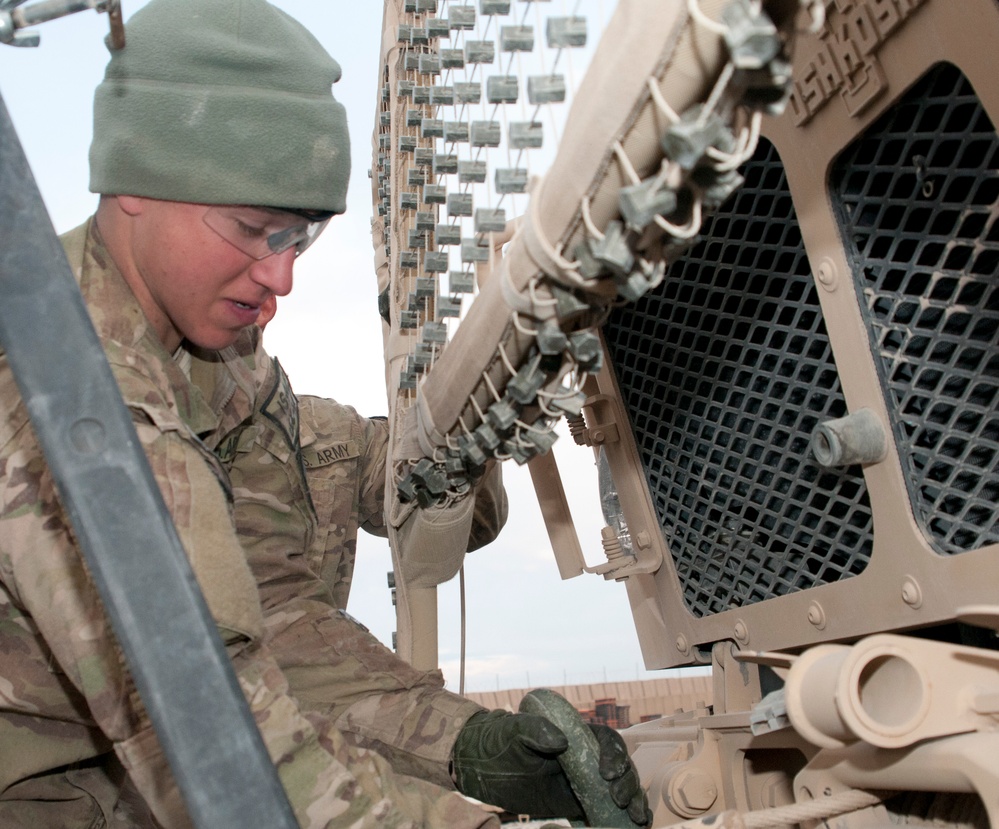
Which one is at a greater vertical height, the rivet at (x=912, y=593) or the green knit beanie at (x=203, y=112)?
the green knit beanie at (x=203, y=112)

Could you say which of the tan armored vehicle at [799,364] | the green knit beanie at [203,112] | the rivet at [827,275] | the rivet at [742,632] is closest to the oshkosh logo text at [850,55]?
the tan armored vehicle at [799,364]

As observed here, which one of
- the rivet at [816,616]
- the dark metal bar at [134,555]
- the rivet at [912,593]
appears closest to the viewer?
the dark metal bar at [134,555]

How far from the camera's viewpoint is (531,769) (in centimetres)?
215

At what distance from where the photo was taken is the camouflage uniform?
5.00 feet

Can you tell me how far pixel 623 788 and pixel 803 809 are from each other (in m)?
0.42

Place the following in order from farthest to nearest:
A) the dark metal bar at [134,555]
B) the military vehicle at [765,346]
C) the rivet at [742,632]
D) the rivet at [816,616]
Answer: the rivet at [742,632]
the rivet at [816,616]
the military vehicle at [765,346]
the dark metal bar at [134,555]

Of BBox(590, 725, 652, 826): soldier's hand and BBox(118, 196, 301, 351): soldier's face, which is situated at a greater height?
BBox(118, 196, 301, 351): soldier's face

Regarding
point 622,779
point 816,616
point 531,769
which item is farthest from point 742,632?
point 531,769

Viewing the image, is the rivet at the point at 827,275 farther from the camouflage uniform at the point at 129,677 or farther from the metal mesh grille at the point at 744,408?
the camouflage uniform at the point at 129,677

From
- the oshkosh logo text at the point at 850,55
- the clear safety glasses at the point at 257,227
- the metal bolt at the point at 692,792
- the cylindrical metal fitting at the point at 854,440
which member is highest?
the oshkosh logo text at the point at 850,55

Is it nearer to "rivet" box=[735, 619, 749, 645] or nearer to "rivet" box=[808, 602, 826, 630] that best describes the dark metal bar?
"rivet" box=[808, 602, 826, 630]

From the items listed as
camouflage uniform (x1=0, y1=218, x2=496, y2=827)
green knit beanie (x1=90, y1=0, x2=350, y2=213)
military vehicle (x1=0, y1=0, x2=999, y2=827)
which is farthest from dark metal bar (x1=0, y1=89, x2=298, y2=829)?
green knit beanie (x1=90, y1=0, x2=350, y2=213)

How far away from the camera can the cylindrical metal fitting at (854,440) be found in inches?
71.0

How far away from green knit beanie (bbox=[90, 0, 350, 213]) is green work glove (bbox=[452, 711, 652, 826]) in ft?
3.57
